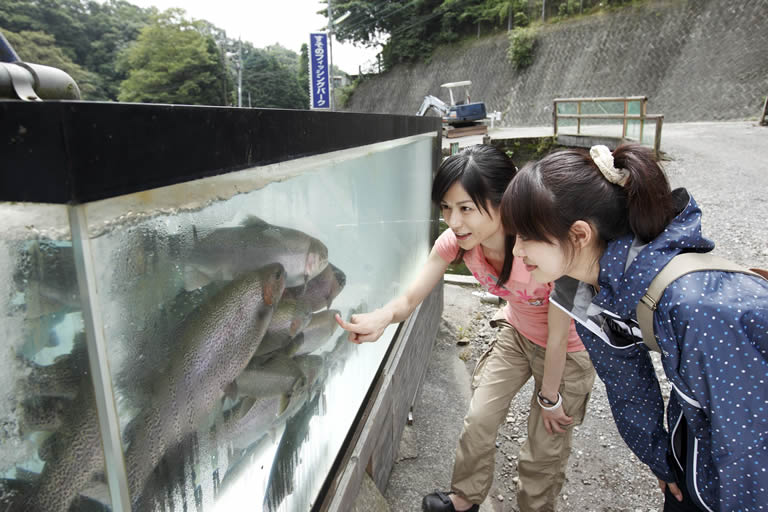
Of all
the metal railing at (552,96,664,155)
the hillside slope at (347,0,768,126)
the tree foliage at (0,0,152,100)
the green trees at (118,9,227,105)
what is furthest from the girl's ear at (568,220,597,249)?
the tree foliage at (0,0,152,100)

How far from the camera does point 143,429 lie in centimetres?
83

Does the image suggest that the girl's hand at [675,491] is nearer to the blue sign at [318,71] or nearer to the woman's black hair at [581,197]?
the woman's black hair at [581,197]

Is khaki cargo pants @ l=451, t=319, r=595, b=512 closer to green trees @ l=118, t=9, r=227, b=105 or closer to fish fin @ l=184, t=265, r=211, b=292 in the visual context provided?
fish fin @ l=184, t=265, r=211, b=292

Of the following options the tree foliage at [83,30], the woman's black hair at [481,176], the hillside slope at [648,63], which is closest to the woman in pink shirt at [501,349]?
the woman's black hair at [481,176]

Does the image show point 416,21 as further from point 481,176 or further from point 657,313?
point 657,313

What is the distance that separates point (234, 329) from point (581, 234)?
0.89 meters

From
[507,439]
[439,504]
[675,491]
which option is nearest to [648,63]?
[507,439]

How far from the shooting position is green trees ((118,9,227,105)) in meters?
40.6

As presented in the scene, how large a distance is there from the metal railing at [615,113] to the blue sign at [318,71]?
22.4 ft

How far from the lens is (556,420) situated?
6.72ft

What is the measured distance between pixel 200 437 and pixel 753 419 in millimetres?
1132

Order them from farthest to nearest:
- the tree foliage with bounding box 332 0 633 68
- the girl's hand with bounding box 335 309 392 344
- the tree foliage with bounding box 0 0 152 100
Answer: the tree foliage with bounding box 0 0 152 100 < the tree foliage with bounding box 332 0 633 68 < the girl's hand with bounding box 335 309 392 344

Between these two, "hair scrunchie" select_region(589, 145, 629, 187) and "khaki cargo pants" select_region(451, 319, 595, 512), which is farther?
"khaki cargo pants" select_region(451, 319, 595, 512)

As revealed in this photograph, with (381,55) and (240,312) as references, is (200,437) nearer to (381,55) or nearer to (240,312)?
(240,312)
